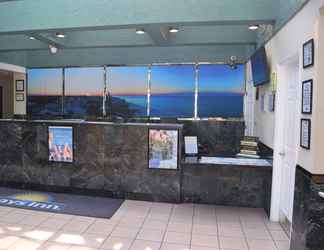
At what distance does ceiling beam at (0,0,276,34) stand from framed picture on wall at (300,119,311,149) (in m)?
1.67

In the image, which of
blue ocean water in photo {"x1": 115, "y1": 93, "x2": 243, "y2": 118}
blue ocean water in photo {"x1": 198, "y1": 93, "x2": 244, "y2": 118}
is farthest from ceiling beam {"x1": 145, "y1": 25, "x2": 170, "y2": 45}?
blue ocean water in photo {"x1": 198, "y1": 93, "x2": 244, "y2": 118}

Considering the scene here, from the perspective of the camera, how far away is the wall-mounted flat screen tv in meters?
4.04

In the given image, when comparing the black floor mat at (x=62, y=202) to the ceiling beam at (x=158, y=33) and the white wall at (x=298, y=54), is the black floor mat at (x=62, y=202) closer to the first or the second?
the white wall at (x=298, y=54)

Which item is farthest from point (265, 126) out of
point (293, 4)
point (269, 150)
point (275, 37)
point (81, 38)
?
point (81, 38)

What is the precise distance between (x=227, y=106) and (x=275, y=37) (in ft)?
10.0

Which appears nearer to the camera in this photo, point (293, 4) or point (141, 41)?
point (293, 4)

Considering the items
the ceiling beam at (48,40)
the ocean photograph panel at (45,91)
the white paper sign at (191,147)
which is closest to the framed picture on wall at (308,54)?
the white paper sign at (191,147)

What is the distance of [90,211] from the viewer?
3820mm

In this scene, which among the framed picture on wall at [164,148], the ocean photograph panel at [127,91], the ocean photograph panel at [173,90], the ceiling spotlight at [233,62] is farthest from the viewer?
the ocean photograph panel at [127,91]

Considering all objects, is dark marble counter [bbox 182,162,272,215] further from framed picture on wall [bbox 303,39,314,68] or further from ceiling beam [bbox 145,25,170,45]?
ceiling beam [bbox 145,25,170,45]

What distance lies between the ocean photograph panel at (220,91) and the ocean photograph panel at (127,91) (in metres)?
1.42

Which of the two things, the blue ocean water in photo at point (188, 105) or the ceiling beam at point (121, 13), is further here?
the blue ocean water in photo at point (188, 105)

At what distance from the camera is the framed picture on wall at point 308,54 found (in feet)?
7.94

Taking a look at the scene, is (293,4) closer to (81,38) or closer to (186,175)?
(186,175)
